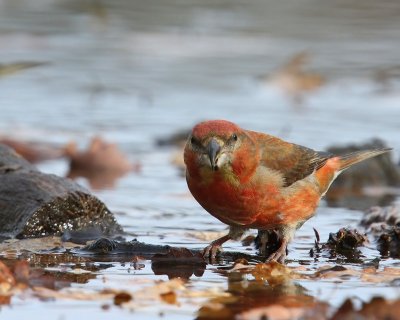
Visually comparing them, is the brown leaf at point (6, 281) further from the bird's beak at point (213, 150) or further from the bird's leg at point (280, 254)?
the bird's leg at point (280, 254)

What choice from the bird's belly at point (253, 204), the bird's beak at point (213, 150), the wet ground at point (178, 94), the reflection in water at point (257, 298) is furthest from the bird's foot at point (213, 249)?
the bird's beak at point (213, 150)

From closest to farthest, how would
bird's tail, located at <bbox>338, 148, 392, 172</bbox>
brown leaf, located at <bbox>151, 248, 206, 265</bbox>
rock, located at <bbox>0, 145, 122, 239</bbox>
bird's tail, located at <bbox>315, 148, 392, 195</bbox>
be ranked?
brown leaf, located at <bbox>151, 248, 206, 265</bbox>, rock, located at <bbox>0, 145, 122, 239</bbox>, bird's tail, located at <bbox>315, 148, 392, 195</bbox>, bird's tail, located at <bbox>338, 148, 392, 172</bbox>

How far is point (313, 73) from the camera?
13844 mm

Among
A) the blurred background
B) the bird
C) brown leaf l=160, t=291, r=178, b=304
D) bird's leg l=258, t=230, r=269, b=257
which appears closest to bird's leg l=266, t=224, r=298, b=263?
the bird

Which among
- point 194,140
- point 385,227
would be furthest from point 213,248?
point 385,227

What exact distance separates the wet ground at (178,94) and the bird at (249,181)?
0.21m

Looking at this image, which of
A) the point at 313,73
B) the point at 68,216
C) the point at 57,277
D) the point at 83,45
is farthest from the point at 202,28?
the point at 57,277

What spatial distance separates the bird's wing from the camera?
662cm

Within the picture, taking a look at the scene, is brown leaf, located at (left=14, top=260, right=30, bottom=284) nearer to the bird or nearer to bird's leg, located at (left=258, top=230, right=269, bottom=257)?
the bird

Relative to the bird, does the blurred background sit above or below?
above

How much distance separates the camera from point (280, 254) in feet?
20.6

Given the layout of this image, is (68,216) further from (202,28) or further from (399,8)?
(399,8)

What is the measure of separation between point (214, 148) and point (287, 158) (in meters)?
1.09

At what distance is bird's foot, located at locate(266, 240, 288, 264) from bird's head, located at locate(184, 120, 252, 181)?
517 millimetres
